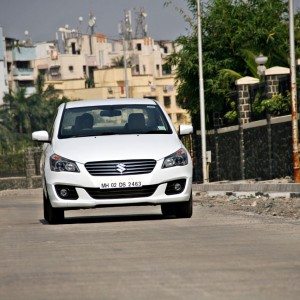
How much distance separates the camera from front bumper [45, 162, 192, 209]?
1878cm

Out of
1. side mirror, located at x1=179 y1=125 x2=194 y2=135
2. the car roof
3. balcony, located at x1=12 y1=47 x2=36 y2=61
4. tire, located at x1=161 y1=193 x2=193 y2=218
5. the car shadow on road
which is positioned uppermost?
the car roof

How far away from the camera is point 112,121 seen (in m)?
20.0

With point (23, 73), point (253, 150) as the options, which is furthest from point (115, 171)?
point (23, 73)

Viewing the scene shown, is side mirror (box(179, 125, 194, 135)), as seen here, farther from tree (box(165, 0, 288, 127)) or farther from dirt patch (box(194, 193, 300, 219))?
tree (box(165, 0, 288, 127))

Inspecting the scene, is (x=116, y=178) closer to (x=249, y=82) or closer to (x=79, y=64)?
(x=249, y=82)

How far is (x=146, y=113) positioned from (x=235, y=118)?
37651 millimetres

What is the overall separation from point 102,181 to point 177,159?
1022mm

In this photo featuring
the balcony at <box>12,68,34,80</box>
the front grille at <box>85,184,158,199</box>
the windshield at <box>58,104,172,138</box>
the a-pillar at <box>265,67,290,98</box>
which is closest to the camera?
the front grille at <box>85,184,158,199</box>

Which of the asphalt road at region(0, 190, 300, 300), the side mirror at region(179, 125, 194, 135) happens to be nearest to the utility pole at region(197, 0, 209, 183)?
the side mirror at region(179, 125, 194, 135)

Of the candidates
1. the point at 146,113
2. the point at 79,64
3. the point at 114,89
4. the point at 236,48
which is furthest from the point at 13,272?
the point at 79,64

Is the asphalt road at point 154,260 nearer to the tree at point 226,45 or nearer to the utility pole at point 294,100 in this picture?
the utility pole at point 294,100

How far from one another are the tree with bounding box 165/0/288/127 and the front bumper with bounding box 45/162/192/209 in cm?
4325

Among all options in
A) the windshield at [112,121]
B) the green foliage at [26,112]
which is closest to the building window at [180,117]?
the green foliage at [26,112]

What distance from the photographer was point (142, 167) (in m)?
18.8
